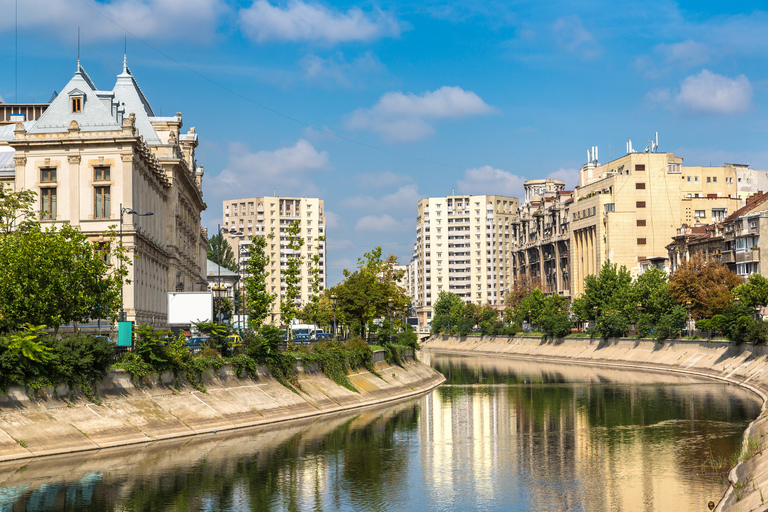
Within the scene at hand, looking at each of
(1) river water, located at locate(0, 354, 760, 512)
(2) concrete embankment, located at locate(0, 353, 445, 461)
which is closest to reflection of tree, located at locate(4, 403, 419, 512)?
(1) river water, located at locate(0, 354, 760, 512)

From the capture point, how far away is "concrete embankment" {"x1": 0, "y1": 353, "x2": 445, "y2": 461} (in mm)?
42188

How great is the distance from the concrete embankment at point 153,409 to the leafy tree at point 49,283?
6830 millimetres

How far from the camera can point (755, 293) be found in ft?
319

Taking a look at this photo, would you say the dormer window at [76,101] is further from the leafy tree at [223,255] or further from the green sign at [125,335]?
the leafy tree at [223,255]

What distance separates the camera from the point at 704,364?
98062 mm

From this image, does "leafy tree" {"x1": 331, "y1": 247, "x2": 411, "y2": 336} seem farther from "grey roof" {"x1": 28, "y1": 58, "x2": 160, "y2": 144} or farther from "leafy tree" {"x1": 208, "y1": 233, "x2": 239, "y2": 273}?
"leafy tree" {"x1": 208, "y1": 233, "x2": 239, "y2": 273}

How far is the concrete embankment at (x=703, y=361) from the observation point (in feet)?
104

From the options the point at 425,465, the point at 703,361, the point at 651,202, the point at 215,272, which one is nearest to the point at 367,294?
the point at 703,361

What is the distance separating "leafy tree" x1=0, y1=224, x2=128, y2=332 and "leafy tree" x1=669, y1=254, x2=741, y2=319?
80808 millimetres

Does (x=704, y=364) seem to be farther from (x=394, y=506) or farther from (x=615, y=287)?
(x=394, y=506)

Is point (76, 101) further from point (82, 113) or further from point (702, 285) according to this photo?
point (702, 285)

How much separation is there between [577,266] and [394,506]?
539 feet

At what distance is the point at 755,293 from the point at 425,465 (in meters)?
67.3

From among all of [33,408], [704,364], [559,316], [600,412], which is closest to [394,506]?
[33,408]
